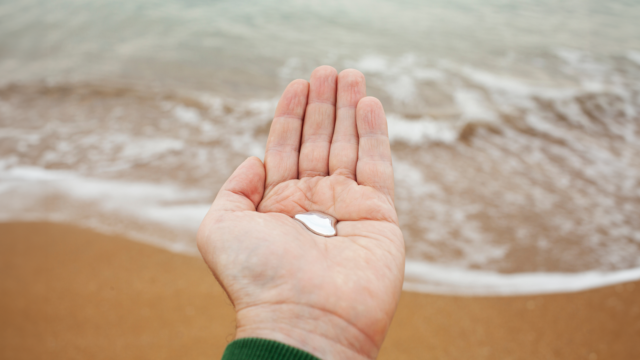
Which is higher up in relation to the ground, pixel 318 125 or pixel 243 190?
pixel 318 125

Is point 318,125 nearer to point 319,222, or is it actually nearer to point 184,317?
point 319,222

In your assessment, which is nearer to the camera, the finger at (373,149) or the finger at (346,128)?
the finger at (373,149)

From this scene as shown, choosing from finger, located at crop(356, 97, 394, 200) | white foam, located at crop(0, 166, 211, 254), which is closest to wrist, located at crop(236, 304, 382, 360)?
finger, located at crop(356, 97, 394, 200)

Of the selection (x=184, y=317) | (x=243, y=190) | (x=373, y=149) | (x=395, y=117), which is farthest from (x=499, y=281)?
(x=395, y=117)

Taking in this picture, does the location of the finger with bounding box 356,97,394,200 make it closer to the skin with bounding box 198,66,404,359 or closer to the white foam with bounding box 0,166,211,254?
the skin with bounding box 198,66,404,359

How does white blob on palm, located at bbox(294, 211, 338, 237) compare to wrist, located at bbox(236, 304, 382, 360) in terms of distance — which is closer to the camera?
wrist, located at bbox(236, 304, 382, 360)

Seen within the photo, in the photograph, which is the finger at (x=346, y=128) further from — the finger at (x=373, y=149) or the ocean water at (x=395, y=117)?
the ocean water at (x=395, y=117)

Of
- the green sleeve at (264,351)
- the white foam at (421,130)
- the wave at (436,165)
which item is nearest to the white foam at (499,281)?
the wave at (436,165)

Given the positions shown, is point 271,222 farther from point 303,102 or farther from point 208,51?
point 208,51
